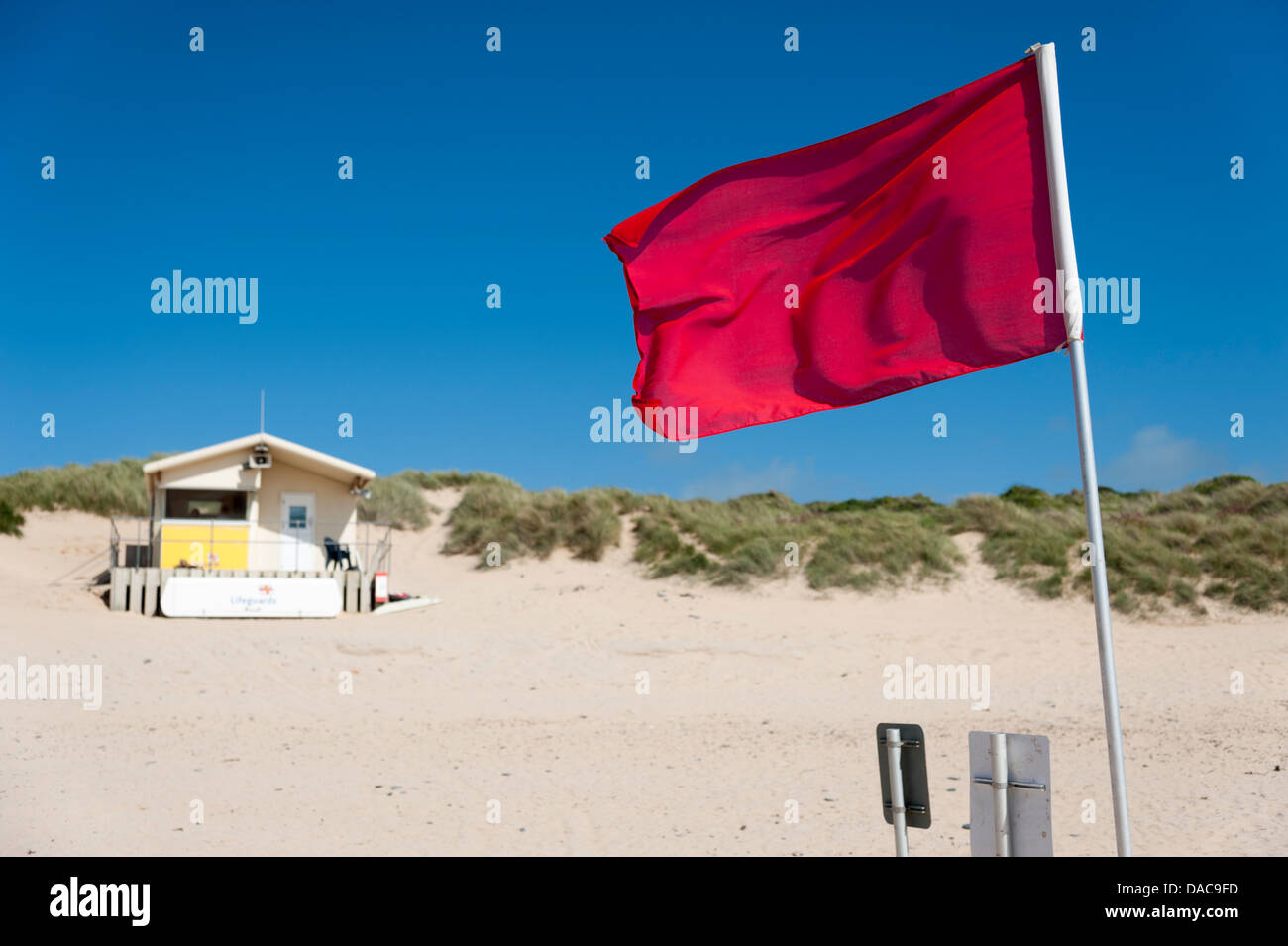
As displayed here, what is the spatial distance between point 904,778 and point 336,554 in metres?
20.3

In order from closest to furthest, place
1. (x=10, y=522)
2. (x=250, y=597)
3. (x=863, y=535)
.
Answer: (x=250, y=597), (x=863, y=535), (x=10, y=522)

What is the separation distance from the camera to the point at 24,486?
3206 cm

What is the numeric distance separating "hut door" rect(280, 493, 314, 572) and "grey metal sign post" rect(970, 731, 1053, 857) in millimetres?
20842

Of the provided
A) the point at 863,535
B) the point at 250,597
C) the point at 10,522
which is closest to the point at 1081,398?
the point at 250,597

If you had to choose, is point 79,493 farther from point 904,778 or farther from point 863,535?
point 904,778

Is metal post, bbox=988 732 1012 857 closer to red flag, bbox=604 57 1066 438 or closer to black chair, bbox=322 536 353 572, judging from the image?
red flag, bbox=604 57 1066 438

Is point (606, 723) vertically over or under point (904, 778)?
under

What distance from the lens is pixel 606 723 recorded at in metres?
13.4

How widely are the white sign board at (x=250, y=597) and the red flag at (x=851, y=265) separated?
51.8ft

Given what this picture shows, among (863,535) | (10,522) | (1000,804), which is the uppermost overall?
(10,522)

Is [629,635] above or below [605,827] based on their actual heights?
above

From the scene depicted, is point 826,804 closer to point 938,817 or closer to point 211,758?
point 938,817
